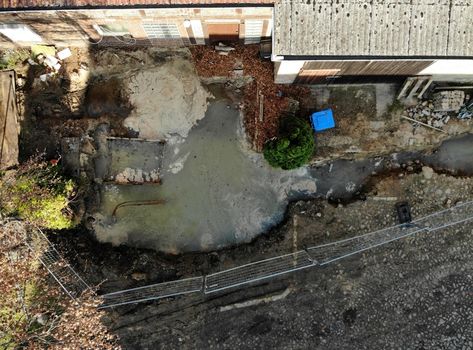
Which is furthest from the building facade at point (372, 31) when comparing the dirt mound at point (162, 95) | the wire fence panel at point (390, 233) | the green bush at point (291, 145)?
the wire fence panel at point (390, 233)

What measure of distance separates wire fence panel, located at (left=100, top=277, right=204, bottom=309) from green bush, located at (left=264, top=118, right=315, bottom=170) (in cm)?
789

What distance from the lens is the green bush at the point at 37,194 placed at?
2238 cm

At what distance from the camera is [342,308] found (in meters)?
25.5

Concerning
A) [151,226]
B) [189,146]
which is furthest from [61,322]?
[189,146]

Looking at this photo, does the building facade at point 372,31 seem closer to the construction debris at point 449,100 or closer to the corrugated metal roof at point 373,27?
the corrugated metal roof at point 373,27

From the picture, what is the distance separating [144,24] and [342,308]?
18244 mm

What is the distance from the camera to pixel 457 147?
1041 inches

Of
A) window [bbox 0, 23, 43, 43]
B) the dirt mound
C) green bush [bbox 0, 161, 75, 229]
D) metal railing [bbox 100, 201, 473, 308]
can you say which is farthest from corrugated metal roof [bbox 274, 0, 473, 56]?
green bush [bbox 0, 161, 75, 229]

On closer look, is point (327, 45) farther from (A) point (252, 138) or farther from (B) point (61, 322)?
(B) point (61, 322)

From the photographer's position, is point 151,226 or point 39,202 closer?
point 39,202

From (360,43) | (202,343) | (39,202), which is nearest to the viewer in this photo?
(360,43)

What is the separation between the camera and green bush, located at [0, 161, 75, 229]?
2238cm

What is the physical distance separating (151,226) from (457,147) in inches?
712

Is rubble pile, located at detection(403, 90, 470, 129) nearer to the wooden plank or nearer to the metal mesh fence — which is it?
the metal mesh fence
